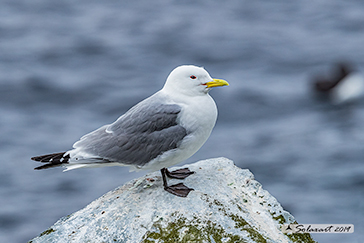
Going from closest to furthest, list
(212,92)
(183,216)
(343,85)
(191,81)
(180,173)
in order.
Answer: (183,216), (191,81), (180,173), (212,92), (343,85)

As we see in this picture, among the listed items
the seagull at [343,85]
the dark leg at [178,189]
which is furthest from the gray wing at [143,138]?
the seagull at [343,85]

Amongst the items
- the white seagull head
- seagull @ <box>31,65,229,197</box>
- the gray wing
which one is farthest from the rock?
the white seagull head

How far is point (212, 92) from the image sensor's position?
16.1 m

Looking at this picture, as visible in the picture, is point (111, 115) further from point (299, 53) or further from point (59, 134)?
point (299, 53)

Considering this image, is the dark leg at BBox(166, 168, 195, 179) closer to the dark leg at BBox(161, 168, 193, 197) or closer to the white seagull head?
the dark leg at BBox(161, 168, 193, 197)

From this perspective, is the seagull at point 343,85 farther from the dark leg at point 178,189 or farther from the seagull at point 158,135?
the dark leg at point 178,189

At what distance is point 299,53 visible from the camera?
19.2 meters

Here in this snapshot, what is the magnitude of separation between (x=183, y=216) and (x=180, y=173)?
3.73ft

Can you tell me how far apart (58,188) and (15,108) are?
A: 3933 mm

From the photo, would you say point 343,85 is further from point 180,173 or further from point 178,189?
point 178,189

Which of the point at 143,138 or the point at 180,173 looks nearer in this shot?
the point at 143,138

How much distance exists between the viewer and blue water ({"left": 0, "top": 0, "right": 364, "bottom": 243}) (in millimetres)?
12617

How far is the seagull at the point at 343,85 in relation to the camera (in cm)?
1903

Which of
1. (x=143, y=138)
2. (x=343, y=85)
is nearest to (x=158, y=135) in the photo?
(x=143, y=138)
